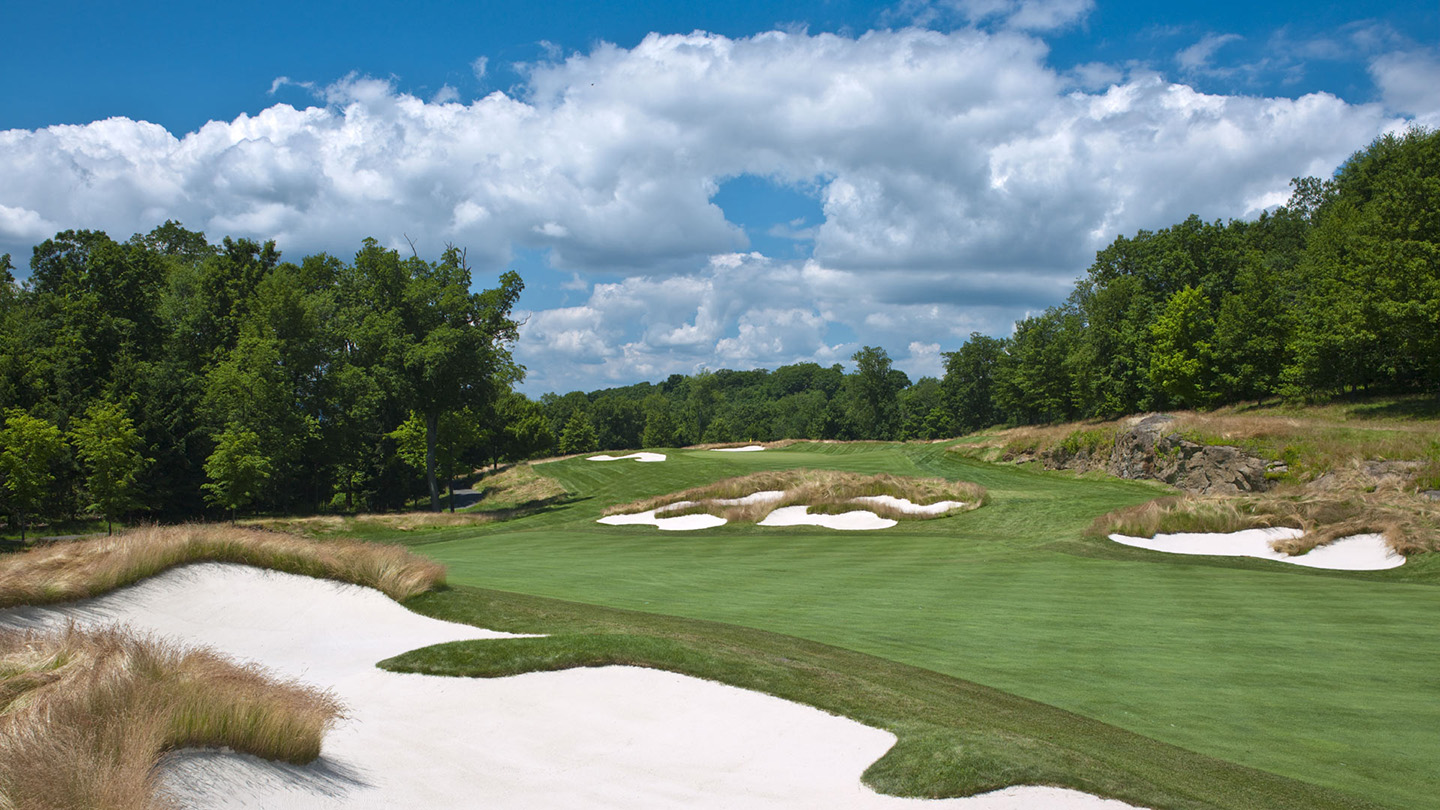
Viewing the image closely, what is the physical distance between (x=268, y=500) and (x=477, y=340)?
17559mm

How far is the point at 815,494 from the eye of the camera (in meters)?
27.1

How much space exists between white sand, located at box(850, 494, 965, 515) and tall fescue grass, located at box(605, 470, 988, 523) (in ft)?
0.41

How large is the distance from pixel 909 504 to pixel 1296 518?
36.0ft

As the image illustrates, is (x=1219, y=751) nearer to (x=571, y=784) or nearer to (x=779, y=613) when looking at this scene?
(x=571, y=784)

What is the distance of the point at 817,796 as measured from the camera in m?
5.13

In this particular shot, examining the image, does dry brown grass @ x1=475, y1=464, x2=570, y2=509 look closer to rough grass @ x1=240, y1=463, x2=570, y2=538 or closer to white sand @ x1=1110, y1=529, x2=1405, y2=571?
rough grass @ x1=240, y1=463, x2=570, y2=538

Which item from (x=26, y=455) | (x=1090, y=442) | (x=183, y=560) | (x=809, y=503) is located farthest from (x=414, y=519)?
(x=1090, y=442)

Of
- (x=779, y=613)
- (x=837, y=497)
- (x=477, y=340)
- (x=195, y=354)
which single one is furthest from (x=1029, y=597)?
(x=195, y=354)

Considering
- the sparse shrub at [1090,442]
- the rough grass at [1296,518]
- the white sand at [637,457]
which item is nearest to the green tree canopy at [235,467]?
the white sand at [637,457]

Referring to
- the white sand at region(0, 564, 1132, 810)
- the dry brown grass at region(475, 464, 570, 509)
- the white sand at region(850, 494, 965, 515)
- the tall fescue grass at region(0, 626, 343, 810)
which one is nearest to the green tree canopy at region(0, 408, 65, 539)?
the dry brown grass at region(475, 464, 570, 509)

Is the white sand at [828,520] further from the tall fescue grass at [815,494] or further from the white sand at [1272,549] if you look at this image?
the white sand at [1272,549]

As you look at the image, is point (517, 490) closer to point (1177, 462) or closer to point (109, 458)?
point (109, 458)

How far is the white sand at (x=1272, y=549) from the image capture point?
1498cm

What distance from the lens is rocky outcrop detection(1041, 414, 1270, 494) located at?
947 inches
